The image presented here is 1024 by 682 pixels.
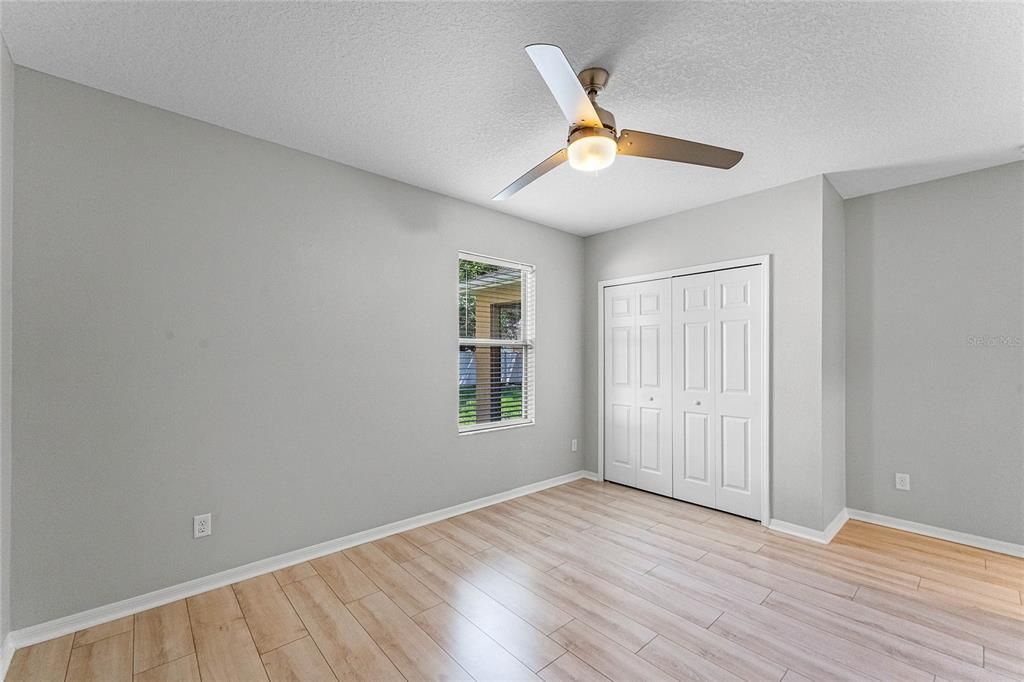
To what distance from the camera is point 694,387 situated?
12.6 feet

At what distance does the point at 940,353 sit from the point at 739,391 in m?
1.32

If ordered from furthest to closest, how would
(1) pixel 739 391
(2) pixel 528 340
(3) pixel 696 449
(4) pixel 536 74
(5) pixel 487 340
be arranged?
(2) pixel 528 340 → (5) pixel 487 340 → (3) pixel 696 449 → (1) pixel 739 391 → (4) pixel 536 74

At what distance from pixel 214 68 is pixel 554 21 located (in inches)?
59.7

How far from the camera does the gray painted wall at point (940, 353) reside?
9.61ft

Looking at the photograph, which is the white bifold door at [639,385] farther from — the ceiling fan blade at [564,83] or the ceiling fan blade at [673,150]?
the ceiling fan blade at [564,83]

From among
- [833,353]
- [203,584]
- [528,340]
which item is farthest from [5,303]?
[833,353]

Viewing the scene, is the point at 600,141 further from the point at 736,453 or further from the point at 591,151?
the point at 736,453

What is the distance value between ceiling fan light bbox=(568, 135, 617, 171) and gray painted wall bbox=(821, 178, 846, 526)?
2.14m

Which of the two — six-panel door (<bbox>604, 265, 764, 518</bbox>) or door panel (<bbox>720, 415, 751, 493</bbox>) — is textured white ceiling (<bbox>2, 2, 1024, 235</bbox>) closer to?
six-panel door (<bbox>604, 265, 764, 518</bbox>)

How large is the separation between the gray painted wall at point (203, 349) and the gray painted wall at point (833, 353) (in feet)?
8.79

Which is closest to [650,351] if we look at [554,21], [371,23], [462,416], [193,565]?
[462,416]

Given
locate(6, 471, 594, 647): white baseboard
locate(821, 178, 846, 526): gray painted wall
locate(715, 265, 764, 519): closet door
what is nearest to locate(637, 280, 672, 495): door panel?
locate(715, 265, 764, 519): closet door

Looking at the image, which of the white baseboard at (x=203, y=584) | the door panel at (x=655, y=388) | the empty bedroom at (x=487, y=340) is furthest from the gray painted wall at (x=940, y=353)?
the white baseboard at (x=203, y=584)

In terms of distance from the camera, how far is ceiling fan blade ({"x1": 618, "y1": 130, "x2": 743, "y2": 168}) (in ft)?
6.37
